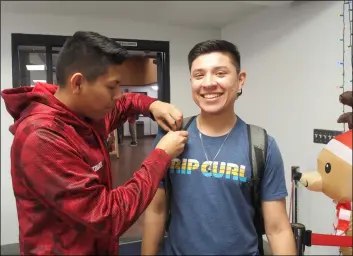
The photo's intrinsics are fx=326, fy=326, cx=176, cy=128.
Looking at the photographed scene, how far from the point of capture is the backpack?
0.84 meters

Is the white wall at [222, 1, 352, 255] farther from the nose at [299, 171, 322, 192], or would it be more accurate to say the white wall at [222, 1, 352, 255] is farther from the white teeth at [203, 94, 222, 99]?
the nose at [299, 171, 322, 192]

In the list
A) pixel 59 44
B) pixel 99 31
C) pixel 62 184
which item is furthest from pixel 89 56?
pixel 99 31

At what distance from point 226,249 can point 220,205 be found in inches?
4.2

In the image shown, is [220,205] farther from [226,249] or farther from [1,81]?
[1,81]

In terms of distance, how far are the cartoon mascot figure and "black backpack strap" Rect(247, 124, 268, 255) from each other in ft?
0.36

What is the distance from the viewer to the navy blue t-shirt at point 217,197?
0.81m

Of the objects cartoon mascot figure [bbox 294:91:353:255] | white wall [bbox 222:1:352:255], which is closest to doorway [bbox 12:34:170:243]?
cartoon mascot figure [bbox 294:91:353:255]

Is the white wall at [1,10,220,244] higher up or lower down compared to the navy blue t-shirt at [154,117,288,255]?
higher up

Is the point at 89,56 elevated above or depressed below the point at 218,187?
above

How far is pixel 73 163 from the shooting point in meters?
0.69

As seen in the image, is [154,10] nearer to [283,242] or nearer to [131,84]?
[131,84]

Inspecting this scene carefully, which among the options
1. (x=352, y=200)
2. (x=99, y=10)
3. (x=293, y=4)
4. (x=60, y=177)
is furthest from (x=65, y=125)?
(x=293, y=4)

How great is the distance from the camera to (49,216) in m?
0.71

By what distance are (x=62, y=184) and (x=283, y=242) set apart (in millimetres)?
539
